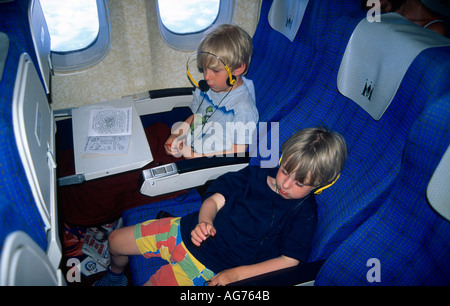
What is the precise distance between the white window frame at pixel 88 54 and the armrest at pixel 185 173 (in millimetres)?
1125

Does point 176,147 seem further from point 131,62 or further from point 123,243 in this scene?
Result: point 131,62

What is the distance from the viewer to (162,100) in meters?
1.92

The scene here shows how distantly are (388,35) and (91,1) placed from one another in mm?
1792

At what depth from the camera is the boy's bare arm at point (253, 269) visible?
1.03m

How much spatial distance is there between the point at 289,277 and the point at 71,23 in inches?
82.2

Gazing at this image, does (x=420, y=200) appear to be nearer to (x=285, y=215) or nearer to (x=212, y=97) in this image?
(x=285, y=215)

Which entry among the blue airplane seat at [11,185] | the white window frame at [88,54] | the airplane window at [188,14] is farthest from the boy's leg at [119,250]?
the airplane window at [188,14]

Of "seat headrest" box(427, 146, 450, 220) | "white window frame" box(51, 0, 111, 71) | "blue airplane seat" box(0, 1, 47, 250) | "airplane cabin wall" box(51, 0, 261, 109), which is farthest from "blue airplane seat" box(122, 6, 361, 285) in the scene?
"white window frame" box(51, 0, 111, 71)

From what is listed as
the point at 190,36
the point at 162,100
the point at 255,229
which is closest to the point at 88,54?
the point at 162,100

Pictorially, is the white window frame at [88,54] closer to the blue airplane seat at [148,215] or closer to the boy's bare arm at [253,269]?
the blue airplane seat at [148,215]

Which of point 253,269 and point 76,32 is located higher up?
point 76,32

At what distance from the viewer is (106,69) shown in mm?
1961
